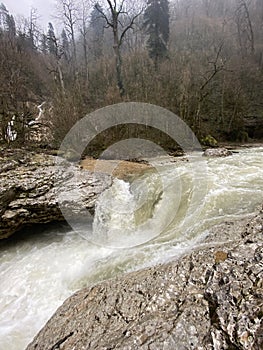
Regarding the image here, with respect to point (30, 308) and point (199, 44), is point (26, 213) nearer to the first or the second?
point (30, 308)

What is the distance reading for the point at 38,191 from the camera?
18.4ft

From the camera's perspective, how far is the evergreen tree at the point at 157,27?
24391 millimetres

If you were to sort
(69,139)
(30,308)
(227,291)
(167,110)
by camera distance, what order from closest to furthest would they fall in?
(227,291) → (30,308) → (69,139) → (167,110)

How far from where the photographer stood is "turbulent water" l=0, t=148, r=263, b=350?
3851 millimetres

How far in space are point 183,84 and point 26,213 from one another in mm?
10968

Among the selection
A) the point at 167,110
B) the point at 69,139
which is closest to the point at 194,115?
the point at 167,110

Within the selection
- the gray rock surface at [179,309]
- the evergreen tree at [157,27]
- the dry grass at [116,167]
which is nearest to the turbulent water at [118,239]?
the dry grass at [116,167]

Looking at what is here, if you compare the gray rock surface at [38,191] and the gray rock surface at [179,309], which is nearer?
the gray rock surface at [179,309]

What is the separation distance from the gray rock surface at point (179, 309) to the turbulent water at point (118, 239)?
1278mm

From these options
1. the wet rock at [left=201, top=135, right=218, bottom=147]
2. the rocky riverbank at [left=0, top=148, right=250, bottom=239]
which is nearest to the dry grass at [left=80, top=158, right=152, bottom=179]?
the rocky riverbank at [left=0, top=148, right=250, bottom=239]

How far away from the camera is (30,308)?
3785mm

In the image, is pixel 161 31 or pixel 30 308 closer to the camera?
pixel 30 308

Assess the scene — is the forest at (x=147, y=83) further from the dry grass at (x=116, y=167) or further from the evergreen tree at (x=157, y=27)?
the dry grass at (x=116, y=167)

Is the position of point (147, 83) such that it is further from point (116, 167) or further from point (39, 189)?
point (39, 189)
